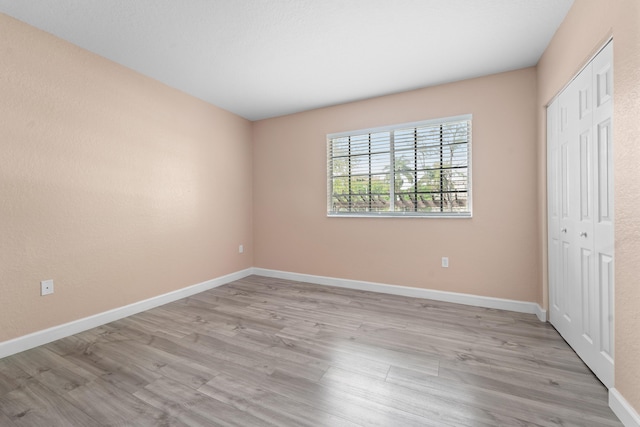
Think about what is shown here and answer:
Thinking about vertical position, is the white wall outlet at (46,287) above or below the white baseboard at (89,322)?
above

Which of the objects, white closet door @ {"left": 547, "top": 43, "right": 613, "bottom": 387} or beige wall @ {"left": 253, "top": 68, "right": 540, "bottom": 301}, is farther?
beige wall @ {"left": 253, "top": 68, "right": 540, "bottom": 301}

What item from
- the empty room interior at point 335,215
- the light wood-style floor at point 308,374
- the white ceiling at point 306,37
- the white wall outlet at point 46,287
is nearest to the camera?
the light wood-style floor at point 308,374

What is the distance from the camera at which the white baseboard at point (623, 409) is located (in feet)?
4.18

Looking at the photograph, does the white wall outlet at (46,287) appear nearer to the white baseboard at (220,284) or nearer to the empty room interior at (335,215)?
the empty room interior at (335,215)

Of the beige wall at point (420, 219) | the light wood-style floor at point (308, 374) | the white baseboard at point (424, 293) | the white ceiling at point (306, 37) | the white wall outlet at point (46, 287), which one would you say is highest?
the white ceiling at point (306, 37)

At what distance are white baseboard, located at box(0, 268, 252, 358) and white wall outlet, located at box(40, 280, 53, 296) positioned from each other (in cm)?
31

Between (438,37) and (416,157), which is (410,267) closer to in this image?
(416,157)

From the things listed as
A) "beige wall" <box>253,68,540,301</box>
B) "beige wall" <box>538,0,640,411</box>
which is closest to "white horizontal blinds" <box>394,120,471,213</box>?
"beige wall" <box>253,68,540,301</box>

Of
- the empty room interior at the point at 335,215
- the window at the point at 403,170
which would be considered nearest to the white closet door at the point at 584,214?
the empty room interior at the point at 335,215

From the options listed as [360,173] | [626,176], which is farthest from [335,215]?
[626,176]

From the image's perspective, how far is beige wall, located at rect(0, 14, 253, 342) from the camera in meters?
2.11

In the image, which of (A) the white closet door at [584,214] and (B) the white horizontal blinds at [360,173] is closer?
(A) the white closet door at [584,214]

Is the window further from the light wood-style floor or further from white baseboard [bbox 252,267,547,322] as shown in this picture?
the light wood-style floor

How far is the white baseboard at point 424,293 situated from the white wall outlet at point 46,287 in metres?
2.62
